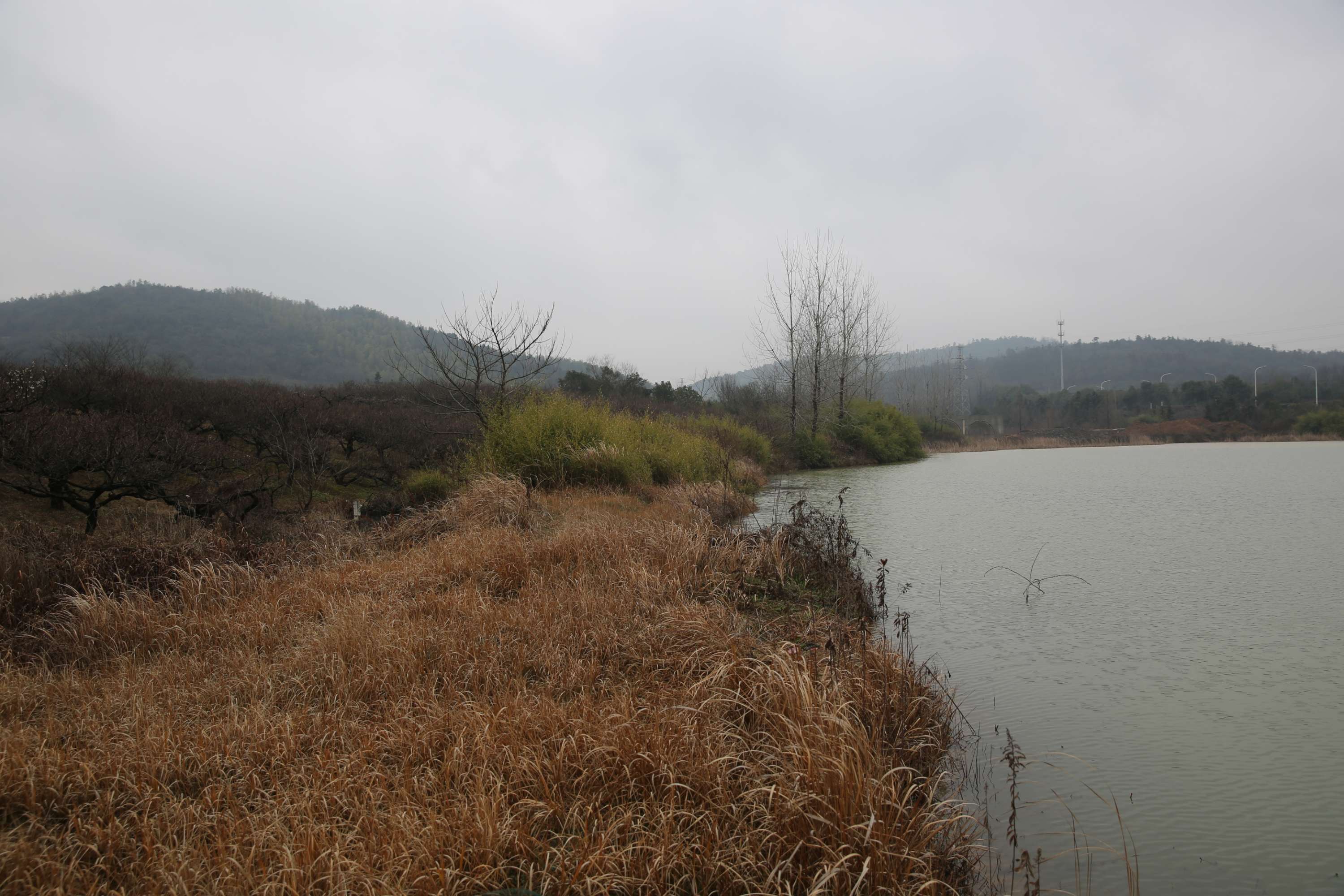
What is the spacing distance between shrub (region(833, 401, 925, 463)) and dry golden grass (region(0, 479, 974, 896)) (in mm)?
24045

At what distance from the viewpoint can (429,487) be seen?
1208cm

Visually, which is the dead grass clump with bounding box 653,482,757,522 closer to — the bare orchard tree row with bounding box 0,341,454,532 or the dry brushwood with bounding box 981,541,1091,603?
the dry brushwood with bounding box 981,541,1091,603

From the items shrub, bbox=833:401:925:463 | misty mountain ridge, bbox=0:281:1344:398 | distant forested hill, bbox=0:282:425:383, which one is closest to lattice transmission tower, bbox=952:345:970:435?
misty mountain ridge, bbox=0:281:1344:398

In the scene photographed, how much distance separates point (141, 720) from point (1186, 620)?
22.0 feet

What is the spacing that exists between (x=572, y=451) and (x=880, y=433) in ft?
66.8

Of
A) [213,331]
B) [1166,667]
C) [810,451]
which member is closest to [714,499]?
[1166,667]

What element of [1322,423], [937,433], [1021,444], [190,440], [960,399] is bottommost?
[1021,444]

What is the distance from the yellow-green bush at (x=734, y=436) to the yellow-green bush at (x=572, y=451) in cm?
552

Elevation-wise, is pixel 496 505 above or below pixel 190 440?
below

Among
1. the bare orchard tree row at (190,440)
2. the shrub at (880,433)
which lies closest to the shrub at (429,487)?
the bare orchard tree row at (190,440)

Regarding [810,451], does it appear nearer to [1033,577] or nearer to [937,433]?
[1033,577]

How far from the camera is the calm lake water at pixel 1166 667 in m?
2.79

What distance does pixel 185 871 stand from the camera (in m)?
2.06

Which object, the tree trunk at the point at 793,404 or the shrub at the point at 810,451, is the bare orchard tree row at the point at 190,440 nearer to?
the shrub at the point at 810,451
